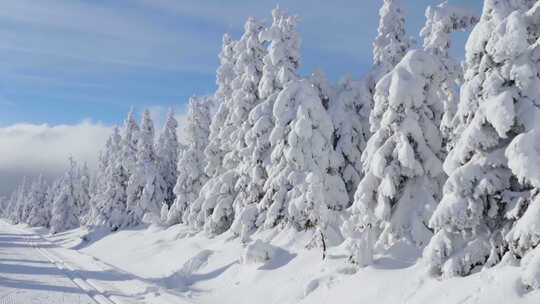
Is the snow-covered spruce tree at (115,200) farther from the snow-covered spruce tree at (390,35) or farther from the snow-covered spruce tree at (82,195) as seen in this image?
the snow-covered spruce tree at (390,35)

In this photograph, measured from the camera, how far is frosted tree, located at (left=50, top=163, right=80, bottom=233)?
71.5 meters

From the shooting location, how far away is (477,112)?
10211 mm

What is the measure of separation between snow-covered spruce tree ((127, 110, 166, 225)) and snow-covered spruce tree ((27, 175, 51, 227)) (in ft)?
194

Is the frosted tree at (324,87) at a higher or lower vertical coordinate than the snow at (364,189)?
higher

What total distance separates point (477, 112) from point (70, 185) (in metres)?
75.8

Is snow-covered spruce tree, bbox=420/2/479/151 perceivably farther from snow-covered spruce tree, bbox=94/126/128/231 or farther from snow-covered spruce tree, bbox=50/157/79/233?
snow-covered spruce tree, bbox=50/157/79/233

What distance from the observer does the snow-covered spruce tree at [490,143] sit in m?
9.60

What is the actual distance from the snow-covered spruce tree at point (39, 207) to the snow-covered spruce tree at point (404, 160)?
97.6 meters

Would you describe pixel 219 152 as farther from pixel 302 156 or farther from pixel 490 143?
pixel 490 143

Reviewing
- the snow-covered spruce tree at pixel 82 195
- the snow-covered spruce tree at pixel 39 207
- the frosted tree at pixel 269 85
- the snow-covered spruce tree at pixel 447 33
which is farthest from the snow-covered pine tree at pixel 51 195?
the snow-covered spruce tree at pixel 447 33

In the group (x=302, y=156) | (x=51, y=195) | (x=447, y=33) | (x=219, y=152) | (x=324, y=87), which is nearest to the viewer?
(x=302, y=156)

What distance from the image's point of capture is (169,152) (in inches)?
2152

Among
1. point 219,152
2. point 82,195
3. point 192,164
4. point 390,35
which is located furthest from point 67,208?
point 390,35

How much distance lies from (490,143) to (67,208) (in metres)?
76.3
